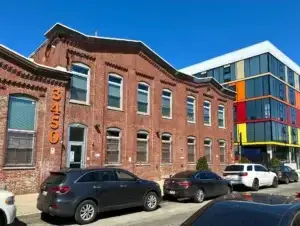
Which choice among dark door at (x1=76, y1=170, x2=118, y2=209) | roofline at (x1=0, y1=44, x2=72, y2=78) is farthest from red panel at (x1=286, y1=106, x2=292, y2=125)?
dark door at (x1=76, y1=170, x2=118, y2=209)

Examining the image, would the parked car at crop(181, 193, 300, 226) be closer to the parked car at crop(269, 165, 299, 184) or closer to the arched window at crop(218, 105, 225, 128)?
the parked car at crop(269, 165, 299, 184)

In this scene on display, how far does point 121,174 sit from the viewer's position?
12344 millimetres

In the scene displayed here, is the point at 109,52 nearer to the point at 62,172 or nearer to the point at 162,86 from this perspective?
the point at 162,86

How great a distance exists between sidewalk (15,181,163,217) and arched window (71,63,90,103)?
19.6 feet

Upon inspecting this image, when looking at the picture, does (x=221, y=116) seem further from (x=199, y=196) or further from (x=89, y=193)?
(x=89, y=193)

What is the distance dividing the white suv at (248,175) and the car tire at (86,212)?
11539mm

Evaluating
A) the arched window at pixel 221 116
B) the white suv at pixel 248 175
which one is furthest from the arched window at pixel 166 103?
the arched window at pixel 221 116

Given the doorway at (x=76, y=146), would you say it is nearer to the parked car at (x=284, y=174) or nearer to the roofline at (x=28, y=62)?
the roofline at (x=28, y=62)

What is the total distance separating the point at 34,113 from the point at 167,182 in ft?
24.7

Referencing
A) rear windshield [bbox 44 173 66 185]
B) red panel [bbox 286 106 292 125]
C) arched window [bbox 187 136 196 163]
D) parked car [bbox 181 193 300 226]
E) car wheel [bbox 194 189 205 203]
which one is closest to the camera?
parked car [bbox 181 193 300 226]

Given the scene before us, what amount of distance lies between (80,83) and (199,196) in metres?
9.48

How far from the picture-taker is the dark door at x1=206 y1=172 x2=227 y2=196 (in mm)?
16172

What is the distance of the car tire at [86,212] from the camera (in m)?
10.5

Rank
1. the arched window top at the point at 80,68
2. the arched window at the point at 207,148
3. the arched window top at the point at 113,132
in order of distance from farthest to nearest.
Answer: the arched window at the point at 207,148 → the arched window top at the point at 113,132 → the arched window top at the point at 80,68
